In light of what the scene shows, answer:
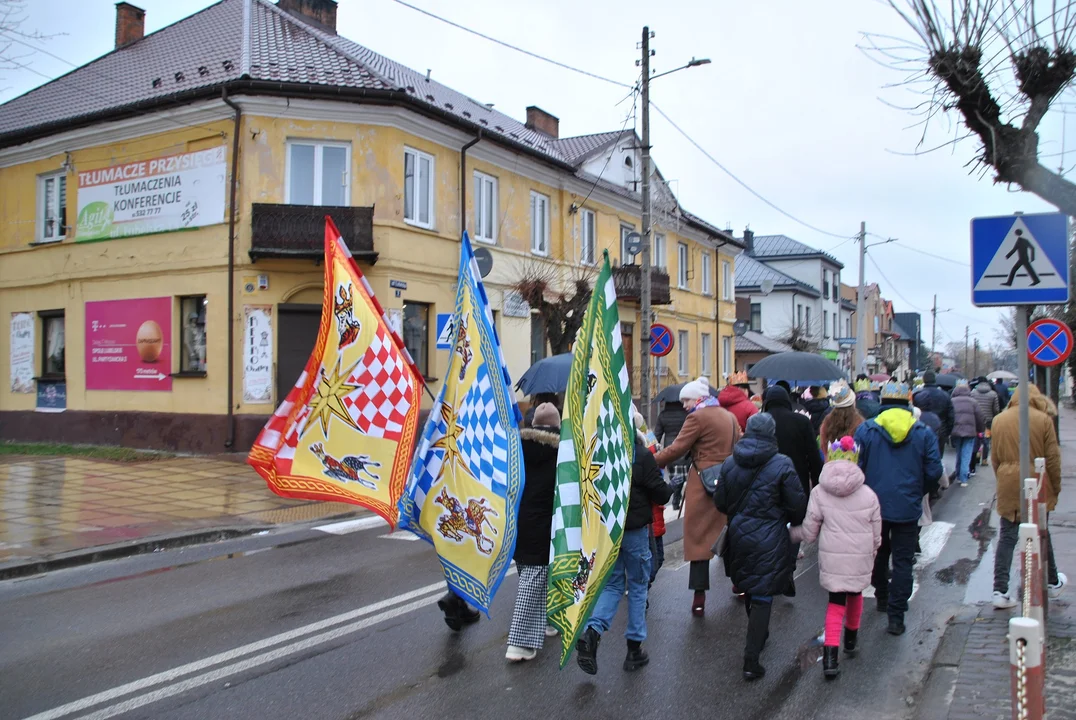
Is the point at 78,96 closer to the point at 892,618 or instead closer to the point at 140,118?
the point at 140,118

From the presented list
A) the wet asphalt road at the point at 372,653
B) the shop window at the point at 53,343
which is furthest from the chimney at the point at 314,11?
the wet asphalt road at the point at 372,653

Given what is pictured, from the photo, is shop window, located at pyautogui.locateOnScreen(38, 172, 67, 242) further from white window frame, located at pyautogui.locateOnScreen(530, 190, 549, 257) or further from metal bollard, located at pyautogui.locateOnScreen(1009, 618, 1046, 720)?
metal bollard, located at pyautogui.locateOnScreen(1009, 618, 1046, 720)

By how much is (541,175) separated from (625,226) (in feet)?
18.4

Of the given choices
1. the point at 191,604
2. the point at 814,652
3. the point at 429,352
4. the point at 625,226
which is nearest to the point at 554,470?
the point at 814,652

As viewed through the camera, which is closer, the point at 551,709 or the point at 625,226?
the point at 551,709

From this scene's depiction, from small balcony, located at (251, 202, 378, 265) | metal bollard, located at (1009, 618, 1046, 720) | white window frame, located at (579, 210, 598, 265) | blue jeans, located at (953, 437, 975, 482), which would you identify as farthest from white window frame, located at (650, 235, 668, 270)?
metal bollard, located at (1009, 618, 1046, 720)

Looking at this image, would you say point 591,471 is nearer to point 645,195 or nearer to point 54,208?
point 645,195

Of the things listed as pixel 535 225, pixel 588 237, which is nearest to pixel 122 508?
pixel 535 225

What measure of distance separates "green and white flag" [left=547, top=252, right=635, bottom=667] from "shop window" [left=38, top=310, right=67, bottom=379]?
19.2 metres

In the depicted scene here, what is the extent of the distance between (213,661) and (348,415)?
6.11ft

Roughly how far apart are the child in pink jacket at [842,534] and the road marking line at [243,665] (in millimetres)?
3170

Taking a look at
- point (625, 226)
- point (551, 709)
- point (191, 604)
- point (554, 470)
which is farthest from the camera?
point (625, 226)

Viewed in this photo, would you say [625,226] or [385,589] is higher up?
[625,226]

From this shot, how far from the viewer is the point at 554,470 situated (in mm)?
5668
